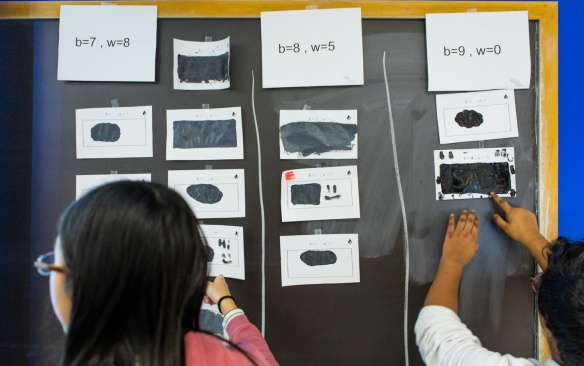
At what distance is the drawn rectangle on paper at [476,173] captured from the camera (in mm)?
1320

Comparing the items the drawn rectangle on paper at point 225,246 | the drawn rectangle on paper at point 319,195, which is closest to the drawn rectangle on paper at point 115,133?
the drawn rectangle on paper at point 225,246

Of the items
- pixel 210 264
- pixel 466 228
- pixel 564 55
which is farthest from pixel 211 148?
pixel 564 55

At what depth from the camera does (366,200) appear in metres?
1.33

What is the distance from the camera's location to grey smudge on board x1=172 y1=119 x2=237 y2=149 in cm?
133

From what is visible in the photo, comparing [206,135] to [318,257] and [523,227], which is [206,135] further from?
[523,227]

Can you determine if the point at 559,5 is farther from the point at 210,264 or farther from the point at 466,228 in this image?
the point at 210,264

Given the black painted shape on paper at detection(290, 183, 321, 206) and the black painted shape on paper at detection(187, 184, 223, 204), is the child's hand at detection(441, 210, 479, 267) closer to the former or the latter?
the black painted shape on paper at detection(290, 183, 321, 206)

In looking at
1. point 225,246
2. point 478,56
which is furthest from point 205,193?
point 478,56

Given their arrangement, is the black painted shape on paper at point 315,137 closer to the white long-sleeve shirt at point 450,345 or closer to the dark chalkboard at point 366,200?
the dark chalkboard at point 366,200

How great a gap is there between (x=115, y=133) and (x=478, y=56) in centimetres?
103

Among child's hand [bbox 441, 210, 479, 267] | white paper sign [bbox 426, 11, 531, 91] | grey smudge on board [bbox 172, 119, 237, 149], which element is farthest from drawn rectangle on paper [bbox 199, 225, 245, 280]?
white paper sign [bbox 426, 11, 531, 91]

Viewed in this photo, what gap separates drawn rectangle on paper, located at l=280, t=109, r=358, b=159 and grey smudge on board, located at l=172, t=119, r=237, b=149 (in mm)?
145

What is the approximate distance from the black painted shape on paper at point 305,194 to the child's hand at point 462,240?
37 cm

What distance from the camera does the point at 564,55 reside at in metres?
1.39
